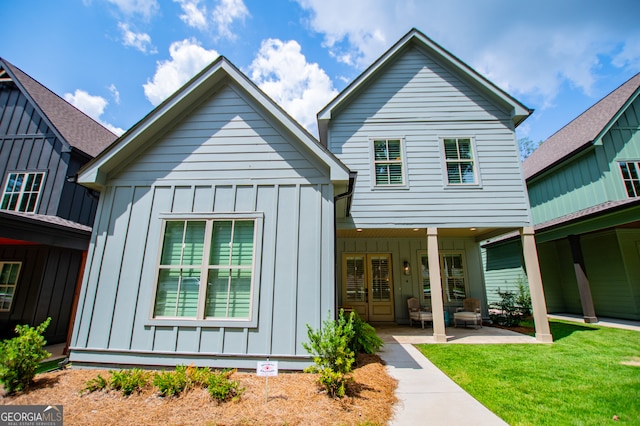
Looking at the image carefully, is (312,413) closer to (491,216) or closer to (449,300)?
(491,216)

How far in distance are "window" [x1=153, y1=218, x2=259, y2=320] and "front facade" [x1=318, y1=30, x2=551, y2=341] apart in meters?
3.00

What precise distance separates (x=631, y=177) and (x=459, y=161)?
767 centimetres

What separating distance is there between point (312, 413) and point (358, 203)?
5.80 metres

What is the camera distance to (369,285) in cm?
1071

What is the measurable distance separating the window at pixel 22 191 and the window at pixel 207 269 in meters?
6.91

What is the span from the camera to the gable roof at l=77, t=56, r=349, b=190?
5332 millimetres

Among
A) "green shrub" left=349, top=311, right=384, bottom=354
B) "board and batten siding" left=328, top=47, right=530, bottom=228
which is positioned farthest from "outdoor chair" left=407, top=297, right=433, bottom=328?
"green shrub" left=349, top=311, right=384, bottom=354

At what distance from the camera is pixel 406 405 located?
3717mm

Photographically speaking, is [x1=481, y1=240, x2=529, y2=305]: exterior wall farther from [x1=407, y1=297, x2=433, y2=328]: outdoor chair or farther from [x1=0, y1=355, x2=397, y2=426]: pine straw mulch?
[x1=0, y1=355, x2=397, y2=426]: pine straw mulch

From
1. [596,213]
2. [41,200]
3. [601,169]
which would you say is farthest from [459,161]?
[41,200]

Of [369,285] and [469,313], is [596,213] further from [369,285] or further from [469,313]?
[369,285]

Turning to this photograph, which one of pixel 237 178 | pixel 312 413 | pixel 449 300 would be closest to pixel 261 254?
pixel 237 178

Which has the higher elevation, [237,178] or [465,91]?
[465,91]

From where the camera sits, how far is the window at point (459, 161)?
27.8ft
